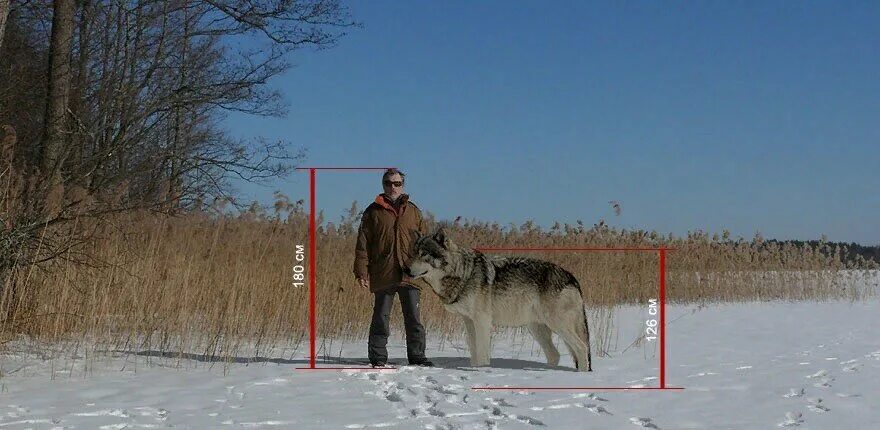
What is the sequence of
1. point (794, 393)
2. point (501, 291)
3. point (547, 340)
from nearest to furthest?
point (794, 393), point (501, 291), point (547, 340)

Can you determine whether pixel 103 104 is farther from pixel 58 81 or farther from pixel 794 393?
pixel 794 393

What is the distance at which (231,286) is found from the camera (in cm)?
975

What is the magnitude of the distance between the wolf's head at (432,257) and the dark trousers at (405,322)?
0.31m

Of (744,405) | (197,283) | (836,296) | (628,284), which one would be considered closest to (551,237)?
(628,284)

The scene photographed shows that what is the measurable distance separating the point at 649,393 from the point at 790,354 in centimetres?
341

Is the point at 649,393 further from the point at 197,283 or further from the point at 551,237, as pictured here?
the point at 551,237

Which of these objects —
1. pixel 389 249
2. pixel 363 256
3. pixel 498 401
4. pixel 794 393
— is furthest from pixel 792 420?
pixel 363 256

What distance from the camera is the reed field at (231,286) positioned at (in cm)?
782

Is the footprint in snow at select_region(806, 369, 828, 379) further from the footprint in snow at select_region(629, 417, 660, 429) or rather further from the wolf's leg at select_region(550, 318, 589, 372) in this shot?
the footprint in snow at select_region(629, 417, 660, 429)

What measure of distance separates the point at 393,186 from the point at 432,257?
0.73 m

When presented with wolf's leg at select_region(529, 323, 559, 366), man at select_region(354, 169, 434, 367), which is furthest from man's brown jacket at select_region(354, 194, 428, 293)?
wolf's leg at select_region(529, 323, 559, 366)

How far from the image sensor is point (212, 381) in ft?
19.9

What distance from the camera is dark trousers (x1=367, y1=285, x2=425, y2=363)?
6773 millimetres

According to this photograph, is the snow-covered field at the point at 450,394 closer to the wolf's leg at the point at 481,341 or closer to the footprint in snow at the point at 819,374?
the footprint in snow at the point at 819,374
